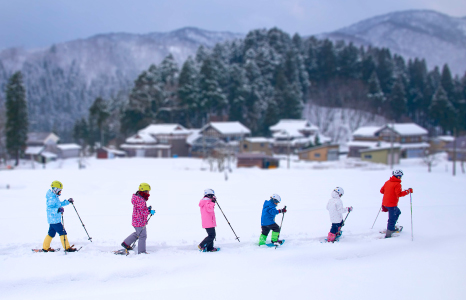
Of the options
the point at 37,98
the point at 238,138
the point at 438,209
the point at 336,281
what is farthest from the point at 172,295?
the point at 37,98

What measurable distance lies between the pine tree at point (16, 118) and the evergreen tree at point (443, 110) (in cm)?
5472

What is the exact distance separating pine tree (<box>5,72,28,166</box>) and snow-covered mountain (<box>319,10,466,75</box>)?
252ft

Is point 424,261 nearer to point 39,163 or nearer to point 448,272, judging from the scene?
point 448,272

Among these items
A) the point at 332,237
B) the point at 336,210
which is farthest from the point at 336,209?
the point at 332,237

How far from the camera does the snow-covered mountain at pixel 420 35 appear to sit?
78.2 m

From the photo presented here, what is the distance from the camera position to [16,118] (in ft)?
117

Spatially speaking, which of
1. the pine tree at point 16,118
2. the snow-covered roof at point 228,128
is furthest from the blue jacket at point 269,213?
the pine tree at point 16,118

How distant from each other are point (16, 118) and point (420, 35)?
10055 cm

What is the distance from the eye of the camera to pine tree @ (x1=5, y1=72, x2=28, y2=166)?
35.6 meters

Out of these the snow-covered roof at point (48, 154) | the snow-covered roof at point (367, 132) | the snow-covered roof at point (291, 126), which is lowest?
→ the snow-covered roof at point (48, 154)

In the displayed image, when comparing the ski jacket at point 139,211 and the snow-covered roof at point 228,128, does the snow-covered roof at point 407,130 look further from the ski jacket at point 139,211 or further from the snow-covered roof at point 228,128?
the ski jacket at point 139,211

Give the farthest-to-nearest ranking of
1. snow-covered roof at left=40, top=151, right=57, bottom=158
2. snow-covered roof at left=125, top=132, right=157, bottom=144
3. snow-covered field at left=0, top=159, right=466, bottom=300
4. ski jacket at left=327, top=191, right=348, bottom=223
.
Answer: snow-covered roof at left=40, top=151, right=57, bottom=158 < snow-covered roof at left=125, top=132, right=157, bottom=144 < ski jacket at left=327, top=191, right=348, bottom=223 < snow-covered field at left=0, top=159, right=466, bottom=300

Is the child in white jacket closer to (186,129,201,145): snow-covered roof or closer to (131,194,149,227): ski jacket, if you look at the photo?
(131,194,149,227): ski jacket

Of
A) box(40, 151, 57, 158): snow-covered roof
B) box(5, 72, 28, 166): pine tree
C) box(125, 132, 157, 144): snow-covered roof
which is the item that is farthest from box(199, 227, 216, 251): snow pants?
box(40, 151, 57, 158): snow-covered roof
